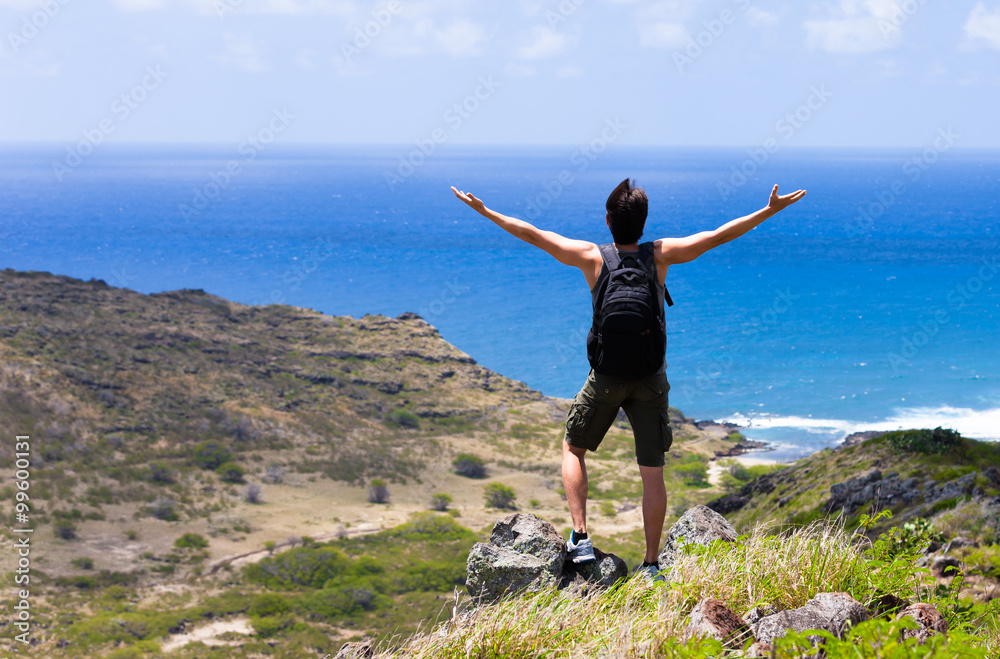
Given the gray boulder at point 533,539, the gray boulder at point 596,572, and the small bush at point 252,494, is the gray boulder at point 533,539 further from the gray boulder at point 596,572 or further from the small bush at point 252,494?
the small bush at point 252,494

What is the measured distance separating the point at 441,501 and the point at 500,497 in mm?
3771

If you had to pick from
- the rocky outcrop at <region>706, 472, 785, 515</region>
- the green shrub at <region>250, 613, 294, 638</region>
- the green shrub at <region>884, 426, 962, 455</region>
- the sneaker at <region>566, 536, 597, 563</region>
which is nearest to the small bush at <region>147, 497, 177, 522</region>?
the green shrub at <region>250, 613, 294, 638</region>

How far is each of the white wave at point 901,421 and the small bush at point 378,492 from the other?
3614 cm

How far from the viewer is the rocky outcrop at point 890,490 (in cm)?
1126

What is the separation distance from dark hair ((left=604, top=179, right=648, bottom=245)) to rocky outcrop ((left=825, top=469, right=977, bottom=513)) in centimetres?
642

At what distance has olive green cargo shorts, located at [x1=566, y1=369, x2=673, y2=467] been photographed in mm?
5391

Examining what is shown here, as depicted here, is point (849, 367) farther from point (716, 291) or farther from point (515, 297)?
point (515, 297)

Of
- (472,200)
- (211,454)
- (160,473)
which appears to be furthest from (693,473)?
(472,200)

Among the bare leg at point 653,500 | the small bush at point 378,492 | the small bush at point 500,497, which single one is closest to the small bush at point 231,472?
the small bush at point 378,492

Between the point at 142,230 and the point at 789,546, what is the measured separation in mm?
218659

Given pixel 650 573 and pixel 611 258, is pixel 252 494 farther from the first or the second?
pixel 611 258

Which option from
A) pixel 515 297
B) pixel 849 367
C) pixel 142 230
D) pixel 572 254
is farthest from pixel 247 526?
pixel 142 230

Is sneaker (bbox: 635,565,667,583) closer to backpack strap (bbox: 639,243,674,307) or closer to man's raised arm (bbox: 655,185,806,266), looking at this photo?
backpack strap (bbox: 639,243,674,307)

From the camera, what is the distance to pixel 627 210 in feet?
17.2
